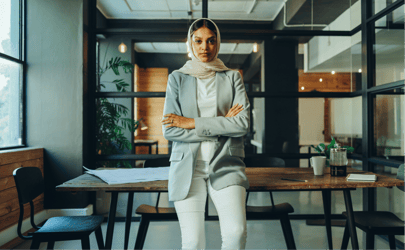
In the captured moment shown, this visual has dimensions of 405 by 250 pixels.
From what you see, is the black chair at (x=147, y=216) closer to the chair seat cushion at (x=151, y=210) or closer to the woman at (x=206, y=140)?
the chair seat cushion at (x=151, y=210)

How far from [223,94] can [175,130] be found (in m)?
0.34

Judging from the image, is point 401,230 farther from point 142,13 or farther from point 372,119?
point 142,13

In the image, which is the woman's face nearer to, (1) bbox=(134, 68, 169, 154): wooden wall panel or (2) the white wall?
(1) bbox=(134, 68, 169, 154): wooden wall panel

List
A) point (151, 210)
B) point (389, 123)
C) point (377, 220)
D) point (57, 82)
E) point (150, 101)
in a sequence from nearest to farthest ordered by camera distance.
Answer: point (377, 220), point (151, 210), point (389, 123), point (57, 82), point (150, 101)

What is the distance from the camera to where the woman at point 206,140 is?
138 cm

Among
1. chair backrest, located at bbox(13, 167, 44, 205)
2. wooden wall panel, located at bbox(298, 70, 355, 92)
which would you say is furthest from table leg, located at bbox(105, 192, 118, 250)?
wooden wall panel, located at bbox(298, 70, 355, 92)

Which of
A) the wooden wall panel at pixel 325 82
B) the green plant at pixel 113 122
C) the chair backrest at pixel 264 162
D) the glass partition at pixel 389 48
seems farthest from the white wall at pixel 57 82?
the glass partition at pixel 389 48

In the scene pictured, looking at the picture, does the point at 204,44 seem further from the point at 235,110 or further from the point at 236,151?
the point at 236,151

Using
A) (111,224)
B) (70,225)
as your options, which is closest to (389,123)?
(111,224)

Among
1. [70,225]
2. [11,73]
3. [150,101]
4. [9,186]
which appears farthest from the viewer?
[150,101]

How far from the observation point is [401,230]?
163 centimetres

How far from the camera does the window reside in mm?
2658

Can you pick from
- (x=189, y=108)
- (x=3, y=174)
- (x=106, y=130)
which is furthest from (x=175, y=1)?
(x=3, y=174)

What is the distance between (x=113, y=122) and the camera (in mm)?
3168
